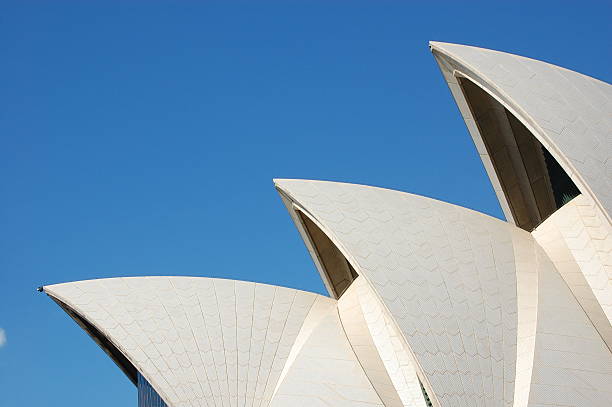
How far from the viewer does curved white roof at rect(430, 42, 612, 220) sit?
19.4 metres

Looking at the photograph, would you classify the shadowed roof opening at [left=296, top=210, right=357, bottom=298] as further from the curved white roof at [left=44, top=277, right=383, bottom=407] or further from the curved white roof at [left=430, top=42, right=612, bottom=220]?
the curved white roof at [left=430, top=42, right=612, bottom=220]

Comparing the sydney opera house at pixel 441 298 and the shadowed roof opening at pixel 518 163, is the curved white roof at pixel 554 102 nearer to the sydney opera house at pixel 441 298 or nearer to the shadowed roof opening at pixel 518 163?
the sydney opera house at pixel 441 298

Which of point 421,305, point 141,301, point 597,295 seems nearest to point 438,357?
point 421,305

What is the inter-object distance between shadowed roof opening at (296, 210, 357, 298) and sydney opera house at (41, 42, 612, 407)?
0.17 metres

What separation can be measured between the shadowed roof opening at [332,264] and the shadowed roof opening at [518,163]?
554cm

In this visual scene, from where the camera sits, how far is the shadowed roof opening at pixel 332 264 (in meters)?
25.8

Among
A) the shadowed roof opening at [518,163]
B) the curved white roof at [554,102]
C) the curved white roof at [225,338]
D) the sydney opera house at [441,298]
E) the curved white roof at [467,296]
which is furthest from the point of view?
the shadowed roof opening at [518,163]

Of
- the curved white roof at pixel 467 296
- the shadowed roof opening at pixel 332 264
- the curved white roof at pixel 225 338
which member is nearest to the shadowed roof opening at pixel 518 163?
the curved white roof at pixel 467 296

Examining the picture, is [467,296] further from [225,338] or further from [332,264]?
[225,338]

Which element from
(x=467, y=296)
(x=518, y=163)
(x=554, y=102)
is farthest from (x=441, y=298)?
(x=518, y=163)

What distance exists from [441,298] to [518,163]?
6.05 m

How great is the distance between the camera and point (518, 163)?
24016 mm

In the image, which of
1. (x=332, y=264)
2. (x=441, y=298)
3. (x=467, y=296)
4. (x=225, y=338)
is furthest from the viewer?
(x=332, y=264)

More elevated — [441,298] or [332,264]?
[332,264]
